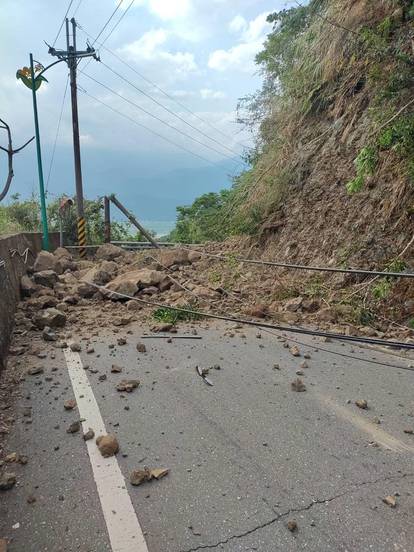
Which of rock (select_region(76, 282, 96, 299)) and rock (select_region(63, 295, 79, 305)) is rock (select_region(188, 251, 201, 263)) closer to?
rock (select_region(76, 282, 96, 299))

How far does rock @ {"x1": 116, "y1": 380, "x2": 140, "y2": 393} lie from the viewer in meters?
3.83

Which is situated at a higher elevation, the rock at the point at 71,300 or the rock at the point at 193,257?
the rock at the point at 193,257

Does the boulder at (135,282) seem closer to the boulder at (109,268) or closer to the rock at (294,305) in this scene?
the boulder at (109,268)

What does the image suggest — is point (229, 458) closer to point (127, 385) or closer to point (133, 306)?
point (127, 385)

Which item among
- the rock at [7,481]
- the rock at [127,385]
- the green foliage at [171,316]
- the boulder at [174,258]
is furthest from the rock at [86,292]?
the rock at [7,481]

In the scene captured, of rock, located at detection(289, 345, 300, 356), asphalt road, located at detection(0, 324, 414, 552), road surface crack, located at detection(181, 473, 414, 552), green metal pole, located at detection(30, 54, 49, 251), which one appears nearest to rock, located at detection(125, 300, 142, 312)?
asphalt road, located at detection(0, 324, 414, 552)

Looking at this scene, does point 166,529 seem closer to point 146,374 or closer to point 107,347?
point 146,374


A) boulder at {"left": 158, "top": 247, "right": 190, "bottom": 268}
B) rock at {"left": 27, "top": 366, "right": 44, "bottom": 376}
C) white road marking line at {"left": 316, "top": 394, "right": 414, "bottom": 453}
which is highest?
boulder at {"left": 158, "top": 247, "right": 190, "bottom": 268}

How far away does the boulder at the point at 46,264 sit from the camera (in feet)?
31.7

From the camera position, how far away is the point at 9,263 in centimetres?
699

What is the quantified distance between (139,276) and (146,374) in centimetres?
407

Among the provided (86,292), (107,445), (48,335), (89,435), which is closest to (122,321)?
(48,335)

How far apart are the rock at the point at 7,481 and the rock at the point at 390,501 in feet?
7.17

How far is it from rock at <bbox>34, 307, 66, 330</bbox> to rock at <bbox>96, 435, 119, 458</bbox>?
3.26m
